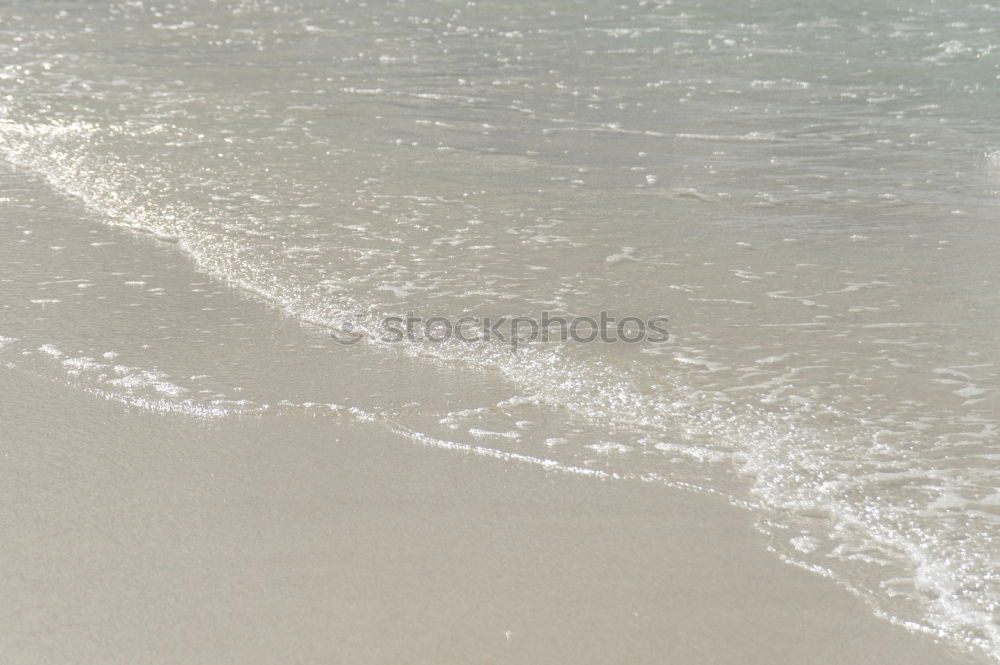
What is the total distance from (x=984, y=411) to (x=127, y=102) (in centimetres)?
659

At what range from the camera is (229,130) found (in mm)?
7004

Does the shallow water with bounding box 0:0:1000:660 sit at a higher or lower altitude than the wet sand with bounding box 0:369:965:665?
higher

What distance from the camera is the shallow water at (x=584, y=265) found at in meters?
2.99

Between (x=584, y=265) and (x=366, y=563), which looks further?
(x=584, y=265)

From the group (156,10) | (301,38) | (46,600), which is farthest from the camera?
(156,10)

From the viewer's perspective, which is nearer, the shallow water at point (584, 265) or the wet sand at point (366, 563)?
the wet sand at point (366, 563)

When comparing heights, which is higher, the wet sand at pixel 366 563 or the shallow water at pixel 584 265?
the shallow water at pixel 584 265

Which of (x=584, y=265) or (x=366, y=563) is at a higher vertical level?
(x=584, y=265)

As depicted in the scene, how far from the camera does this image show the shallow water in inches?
118

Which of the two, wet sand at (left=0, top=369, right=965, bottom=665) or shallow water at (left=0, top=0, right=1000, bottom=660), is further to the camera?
shallow water at (left=0, top=0, right=1000, bottom=660)

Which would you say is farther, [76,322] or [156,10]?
[156,10]

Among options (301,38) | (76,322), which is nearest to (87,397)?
(76,322)

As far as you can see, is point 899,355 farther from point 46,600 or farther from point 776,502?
point 46,600

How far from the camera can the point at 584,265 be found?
4582mm
